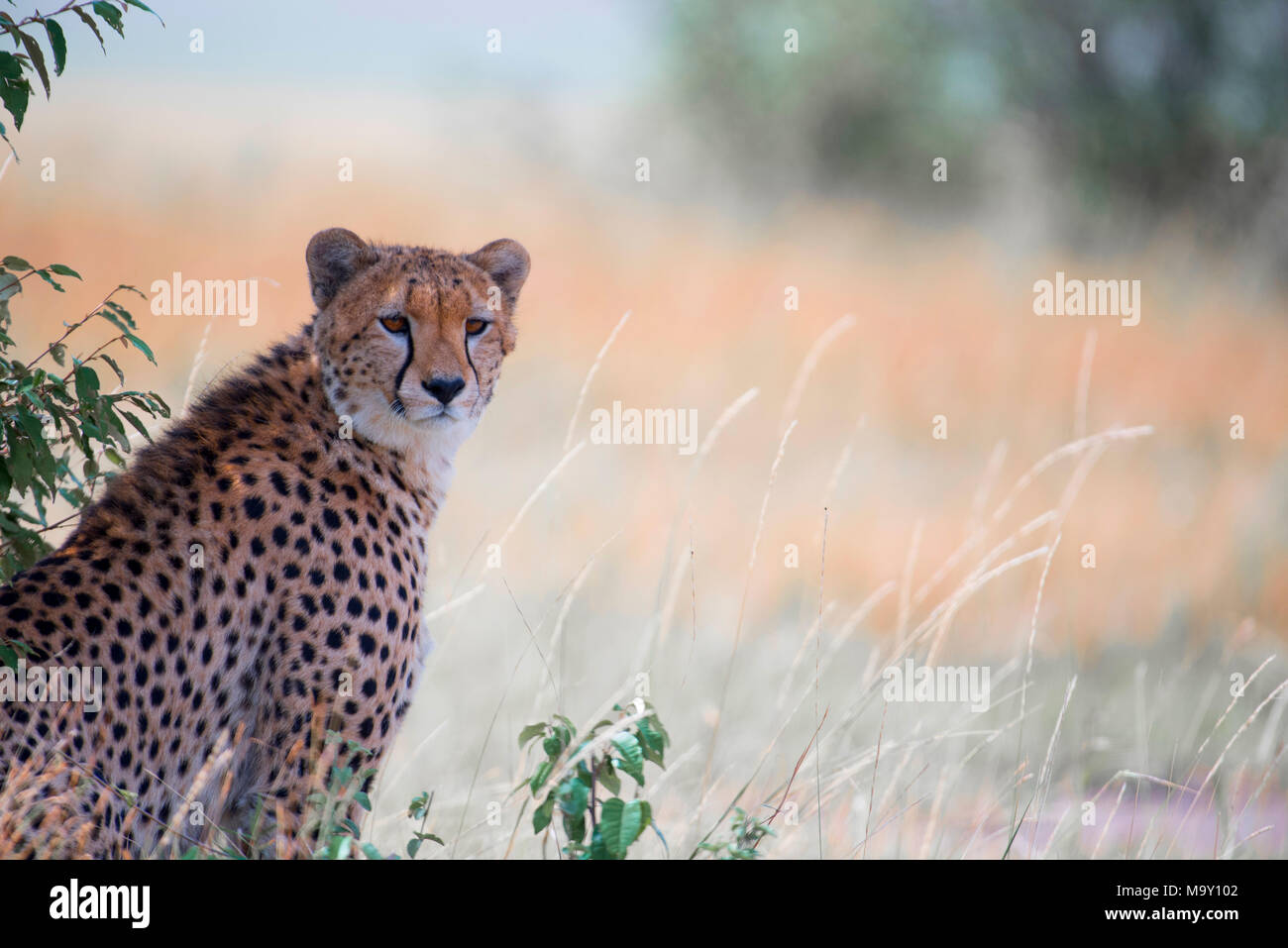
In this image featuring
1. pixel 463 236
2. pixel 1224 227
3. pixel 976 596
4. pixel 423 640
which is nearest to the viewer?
pixel 423 640

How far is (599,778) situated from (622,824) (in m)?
0.21

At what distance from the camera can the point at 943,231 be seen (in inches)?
575

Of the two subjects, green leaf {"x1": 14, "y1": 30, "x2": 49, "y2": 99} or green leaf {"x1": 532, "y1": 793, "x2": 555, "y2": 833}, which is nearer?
green leaf {"x1": 532, "y1": 793, "x2": 555, "y2": 833}

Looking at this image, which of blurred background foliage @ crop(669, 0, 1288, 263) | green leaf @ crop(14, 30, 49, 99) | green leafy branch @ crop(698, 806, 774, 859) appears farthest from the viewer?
blurred background foliage @ crop(669, 0, 1288, 263)

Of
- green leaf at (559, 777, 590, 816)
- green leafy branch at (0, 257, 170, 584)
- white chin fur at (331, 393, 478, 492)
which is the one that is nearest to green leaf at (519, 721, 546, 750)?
green leaf at (559, 777, 590, 816)

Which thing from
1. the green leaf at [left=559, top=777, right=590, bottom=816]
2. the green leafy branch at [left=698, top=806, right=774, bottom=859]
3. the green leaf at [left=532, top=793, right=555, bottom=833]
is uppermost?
the green leaf at [left=559, top=777, right=590, bottom=816]

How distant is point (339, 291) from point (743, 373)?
689cm

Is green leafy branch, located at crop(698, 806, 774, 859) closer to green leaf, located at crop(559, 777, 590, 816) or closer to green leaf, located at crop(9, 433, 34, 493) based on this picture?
green leaf, located at crop(559, 777, 590, 816)

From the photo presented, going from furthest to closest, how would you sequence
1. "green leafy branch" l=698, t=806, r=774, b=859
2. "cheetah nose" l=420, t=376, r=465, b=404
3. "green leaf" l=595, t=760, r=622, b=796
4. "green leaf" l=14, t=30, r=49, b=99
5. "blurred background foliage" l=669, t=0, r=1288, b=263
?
1. "blurred background foliage" l=669, t=0, r=1288, b=263
2. "cheetah nose" l=420, t=376, r=465, b=404
3. "green leaf" l=14, t=30, r=49, b=99
4. "green leaf" l=595, t=760, r=622, b=796
5. "green leafy branch" l=698, t=806, r=774, b=859

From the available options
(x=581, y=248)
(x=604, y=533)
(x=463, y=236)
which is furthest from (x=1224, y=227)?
(x=604, y=533)

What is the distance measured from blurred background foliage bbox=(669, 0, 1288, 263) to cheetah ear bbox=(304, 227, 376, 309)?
11.9 m

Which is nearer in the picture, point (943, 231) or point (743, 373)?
point (743, 373)

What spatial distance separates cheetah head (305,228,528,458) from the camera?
321 centimetres
